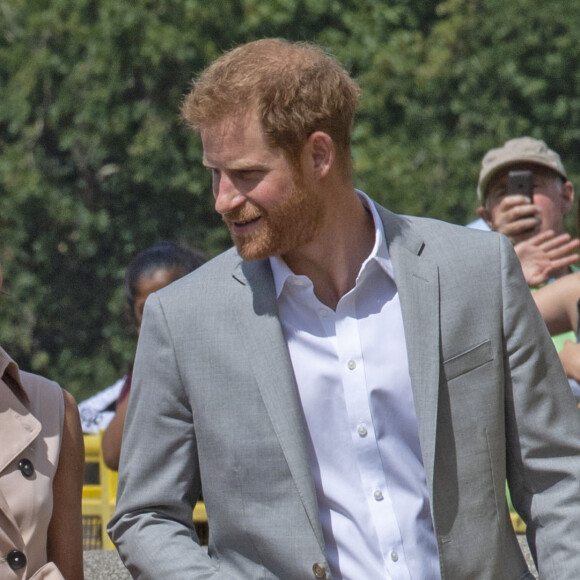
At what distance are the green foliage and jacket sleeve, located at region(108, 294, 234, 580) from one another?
42.1ft

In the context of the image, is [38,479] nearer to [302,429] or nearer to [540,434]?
[302,429]

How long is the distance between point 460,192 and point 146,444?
13.3m

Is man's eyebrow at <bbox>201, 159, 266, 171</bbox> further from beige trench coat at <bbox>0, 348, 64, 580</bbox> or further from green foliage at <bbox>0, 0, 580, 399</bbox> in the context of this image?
green foliage at <bbox>0, 0, 580, 399</bbox>

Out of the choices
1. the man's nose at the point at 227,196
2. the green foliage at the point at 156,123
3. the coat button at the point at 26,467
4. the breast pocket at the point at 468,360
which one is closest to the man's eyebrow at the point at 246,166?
the man's nose at the point at 227,196

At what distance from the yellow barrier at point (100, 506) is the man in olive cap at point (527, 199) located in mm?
1625

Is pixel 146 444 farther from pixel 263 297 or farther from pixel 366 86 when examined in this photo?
pixel 366 86

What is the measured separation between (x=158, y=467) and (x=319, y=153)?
0.79 meters

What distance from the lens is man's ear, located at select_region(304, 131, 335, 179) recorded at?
112 inches

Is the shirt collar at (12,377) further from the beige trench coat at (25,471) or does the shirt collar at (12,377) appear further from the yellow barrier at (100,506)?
the yellow barrier at (100,506)

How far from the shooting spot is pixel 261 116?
2754 millimetres

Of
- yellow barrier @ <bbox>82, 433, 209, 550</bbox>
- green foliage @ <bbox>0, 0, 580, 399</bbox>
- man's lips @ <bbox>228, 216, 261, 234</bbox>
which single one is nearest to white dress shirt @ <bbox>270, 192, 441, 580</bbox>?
man's lips @ <bbox>228, 216, 261, 234</bbox>

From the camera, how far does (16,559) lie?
273cm

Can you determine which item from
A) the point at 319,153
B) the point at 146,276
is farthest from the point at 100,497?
the point at 319,153

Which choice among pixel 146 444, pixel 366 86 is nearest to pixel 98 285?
pixel 366 86
